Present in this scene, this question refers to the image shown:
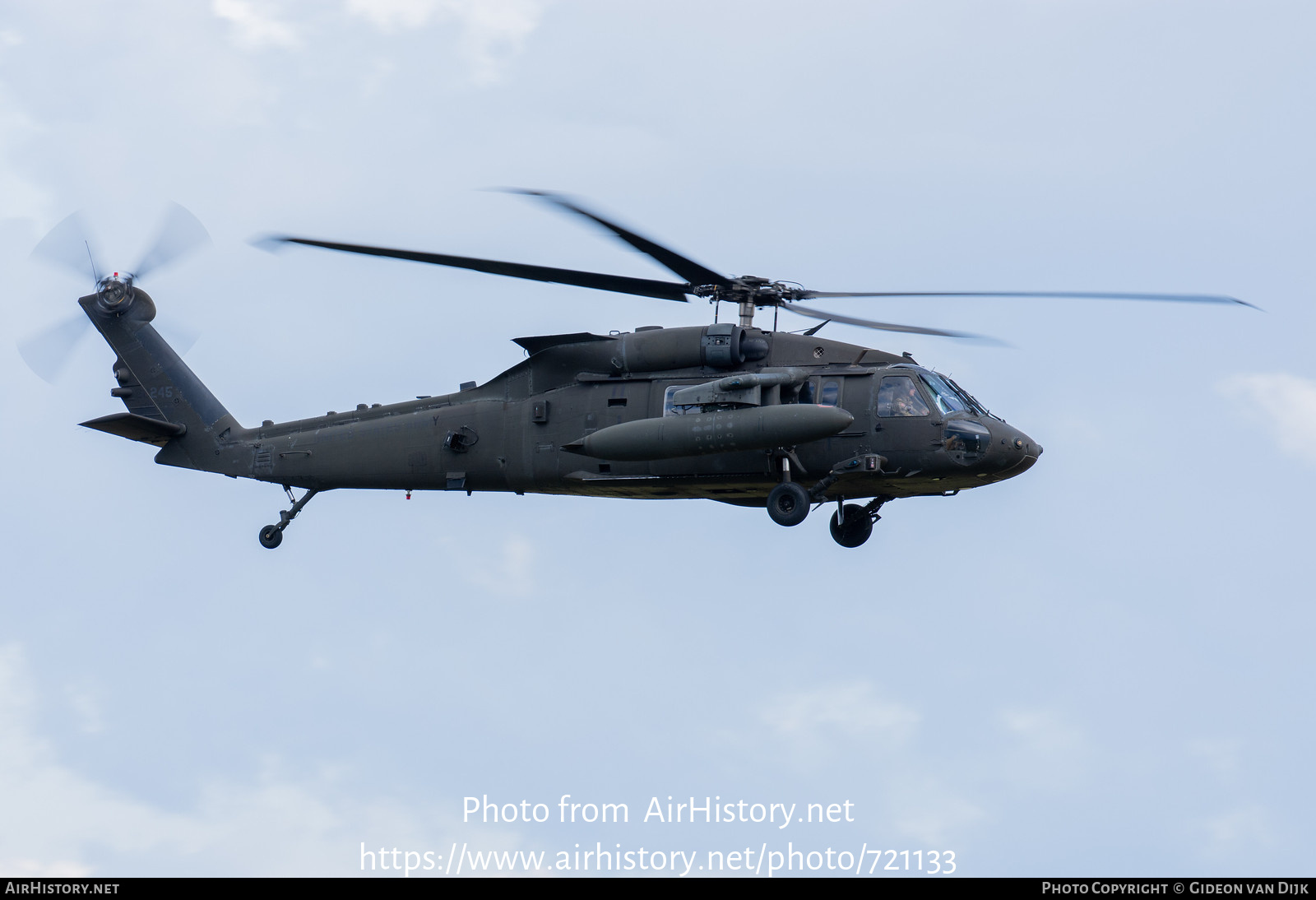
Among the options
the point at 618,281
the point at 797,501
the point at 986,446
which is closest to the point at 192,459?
the point at 618,281

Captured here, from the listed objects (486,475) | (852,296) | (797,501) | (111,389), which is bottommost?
(797,501)

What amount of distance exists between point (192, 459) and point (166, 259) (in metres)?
3.58

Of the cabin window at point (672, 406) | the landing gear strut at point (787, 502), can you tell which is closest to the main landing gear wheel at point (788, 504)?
the landing gear strut at point (787, 502)

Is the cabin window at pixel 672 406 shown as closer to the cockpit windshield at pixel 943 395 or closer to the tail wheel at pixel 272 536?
the cockpit windshield at pixel 943 395

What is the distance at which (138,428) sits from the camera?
1003 inches

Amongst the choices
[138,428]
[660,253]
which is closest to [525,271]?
[660,253]

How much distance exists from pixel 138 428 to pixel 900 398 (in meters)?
13.1

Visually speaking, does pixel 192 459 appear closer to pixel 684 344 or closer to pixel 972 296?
pixel 684 344

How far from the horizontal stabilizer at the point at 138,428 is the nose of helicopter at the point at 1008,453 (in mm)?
13813

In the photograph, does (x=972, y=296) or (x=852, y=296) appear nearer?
(x=972, y=296)

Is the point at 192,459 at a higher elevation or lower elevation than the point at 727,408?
higher

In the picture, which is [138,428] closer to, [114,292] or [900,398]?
[114,292]

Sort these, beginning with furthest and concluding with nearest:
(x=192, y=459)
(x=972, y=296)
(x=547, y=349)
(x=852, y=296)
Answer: (x=192, y=459) < (x=547, y=349) < (x=852, y=296) < (x=972, y=296)

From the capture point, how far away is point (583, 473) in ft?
72.6
